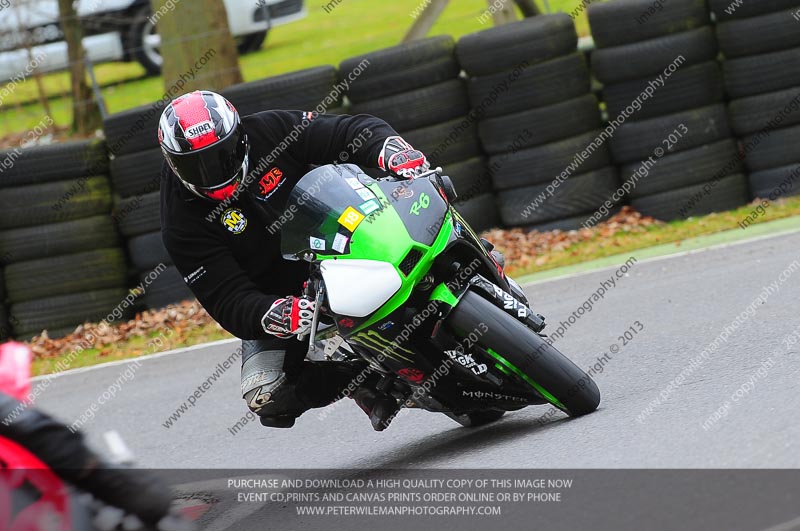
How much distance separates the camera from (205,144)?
4.99m

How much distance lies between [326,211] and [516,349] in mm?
1000

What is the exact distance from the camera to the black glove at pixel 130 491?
337 centimetres

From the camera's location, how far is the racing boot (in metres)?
5.31

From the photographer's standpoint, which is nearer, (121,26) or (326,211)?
(326,211)

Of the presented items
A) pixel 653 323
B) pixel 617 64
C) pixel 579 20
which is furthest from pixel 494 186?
pixel 579 20

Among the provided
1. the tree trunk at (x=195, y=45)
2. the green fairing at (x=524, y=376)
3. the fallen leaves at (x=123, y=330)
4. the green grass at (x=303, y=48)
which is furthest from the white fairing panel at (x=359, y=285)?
the green grass at (x=303, y=48)

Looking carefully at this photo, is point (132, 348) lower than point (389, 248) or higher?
lower

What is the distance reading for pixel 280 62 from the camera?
57.1 ft

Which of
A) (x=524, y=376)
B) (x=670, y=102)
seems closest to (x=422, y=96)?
(x=670, y=102)

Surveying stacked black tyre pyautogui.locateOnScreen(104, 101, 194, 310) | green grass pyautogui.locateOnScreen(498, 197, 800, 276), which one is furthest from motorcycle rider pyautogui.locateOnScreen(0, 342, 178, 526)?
stacked black tyre pyautogui.locateOnScreen(104, 101, 194, 310)

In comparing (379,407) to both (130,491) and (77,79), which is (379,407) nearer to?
(130,491)

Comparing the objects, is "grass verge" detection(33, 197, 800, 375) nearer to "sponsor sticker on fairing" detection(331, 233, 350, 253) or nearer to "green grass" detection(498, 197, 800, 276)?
"green grass" detection(498, 197, 800, 276)

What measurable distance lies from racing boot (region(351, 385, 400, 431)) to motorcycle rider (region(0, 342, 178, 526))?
1.87 m

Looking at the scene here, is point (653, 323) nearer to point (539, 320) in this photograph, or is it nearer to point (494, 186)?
point (539, 320)
